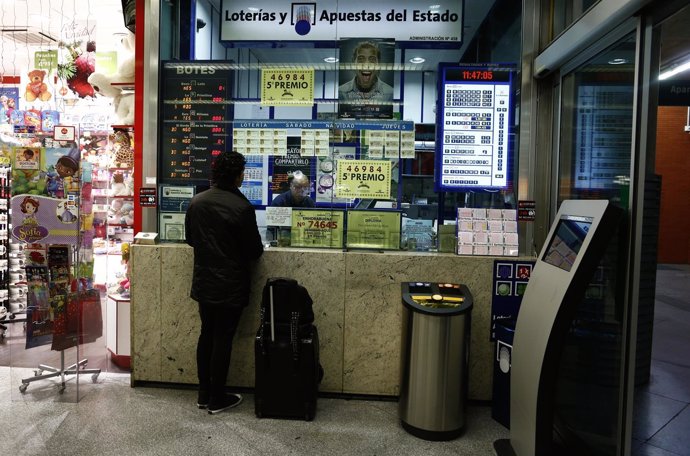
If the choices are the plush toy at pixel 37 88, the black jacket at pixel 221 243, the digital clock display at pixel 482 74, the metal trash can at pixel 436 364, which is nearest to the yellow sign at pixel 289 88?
the black jacket at pixel 221 243

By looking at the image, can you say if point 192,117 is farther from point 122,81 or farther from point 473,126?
point 473,126

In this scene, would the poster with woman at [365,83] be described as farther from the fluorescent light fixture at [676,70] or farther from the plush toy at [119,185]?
the plush toy at [119,185]

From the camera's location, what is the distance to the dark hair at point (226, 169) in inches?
126

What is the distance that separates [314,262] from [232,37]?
197cm

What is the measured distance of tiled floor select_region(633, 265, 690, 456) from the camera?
221 centimetres

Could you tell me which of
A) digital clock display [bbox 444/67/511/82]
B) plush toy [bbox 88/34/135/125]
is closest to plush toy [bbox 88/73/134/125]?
plush toy [bbox 88/34/135/125]

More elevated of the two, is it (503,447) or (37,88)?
(37,88)

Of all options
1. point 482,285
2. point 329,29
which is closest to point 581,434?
point 482,285

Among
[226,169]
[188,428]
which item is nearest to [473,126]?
[226,169]

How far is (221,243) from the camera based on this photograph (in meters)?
3.13

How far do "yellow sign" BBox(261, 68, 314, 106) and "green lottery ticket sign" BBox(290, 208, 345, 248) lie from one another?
847 millimetres

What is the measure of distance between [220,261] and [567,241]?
6.73 ft

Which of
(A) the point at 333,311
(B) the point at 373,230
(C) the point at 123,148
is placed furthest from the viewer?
(C) the point at 123,148

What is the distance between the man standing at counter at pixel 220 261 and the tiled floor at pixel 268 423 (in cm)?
34
